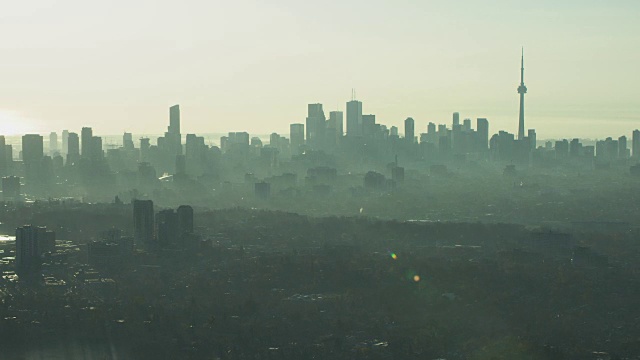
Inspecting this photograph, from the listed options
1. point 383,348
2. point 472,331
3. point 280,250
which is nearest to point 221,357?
point 383,348

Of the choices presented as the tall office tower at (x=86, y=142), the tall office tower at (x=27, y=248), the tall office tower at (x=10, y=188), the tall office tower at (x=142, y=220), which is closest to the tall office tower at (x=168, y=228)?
the tall office tower at (x=142, y=220)

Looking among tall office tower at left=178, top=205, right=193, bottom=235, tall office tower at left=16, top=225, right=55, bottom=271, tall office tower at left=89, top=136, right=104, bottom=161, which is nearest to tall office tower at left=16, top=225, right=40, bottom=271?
tall office tower at left=16, top=225, right=55, bottom=271

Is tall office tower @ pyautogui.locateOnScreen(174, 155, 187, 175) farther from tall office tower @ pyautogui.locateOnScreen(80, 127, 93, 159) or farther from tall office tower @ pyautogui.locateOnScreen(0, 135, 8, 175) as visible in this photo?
tall office tower @ pyautogui.locateOnScreen(0, 135, 8, 175)

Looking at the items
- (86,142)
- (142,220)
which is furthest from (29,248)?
(86,142)

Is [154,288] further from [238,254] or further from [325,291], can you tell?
[238,254]

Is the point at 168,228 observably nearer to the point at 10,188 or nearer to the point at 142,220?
the point at 142,220
